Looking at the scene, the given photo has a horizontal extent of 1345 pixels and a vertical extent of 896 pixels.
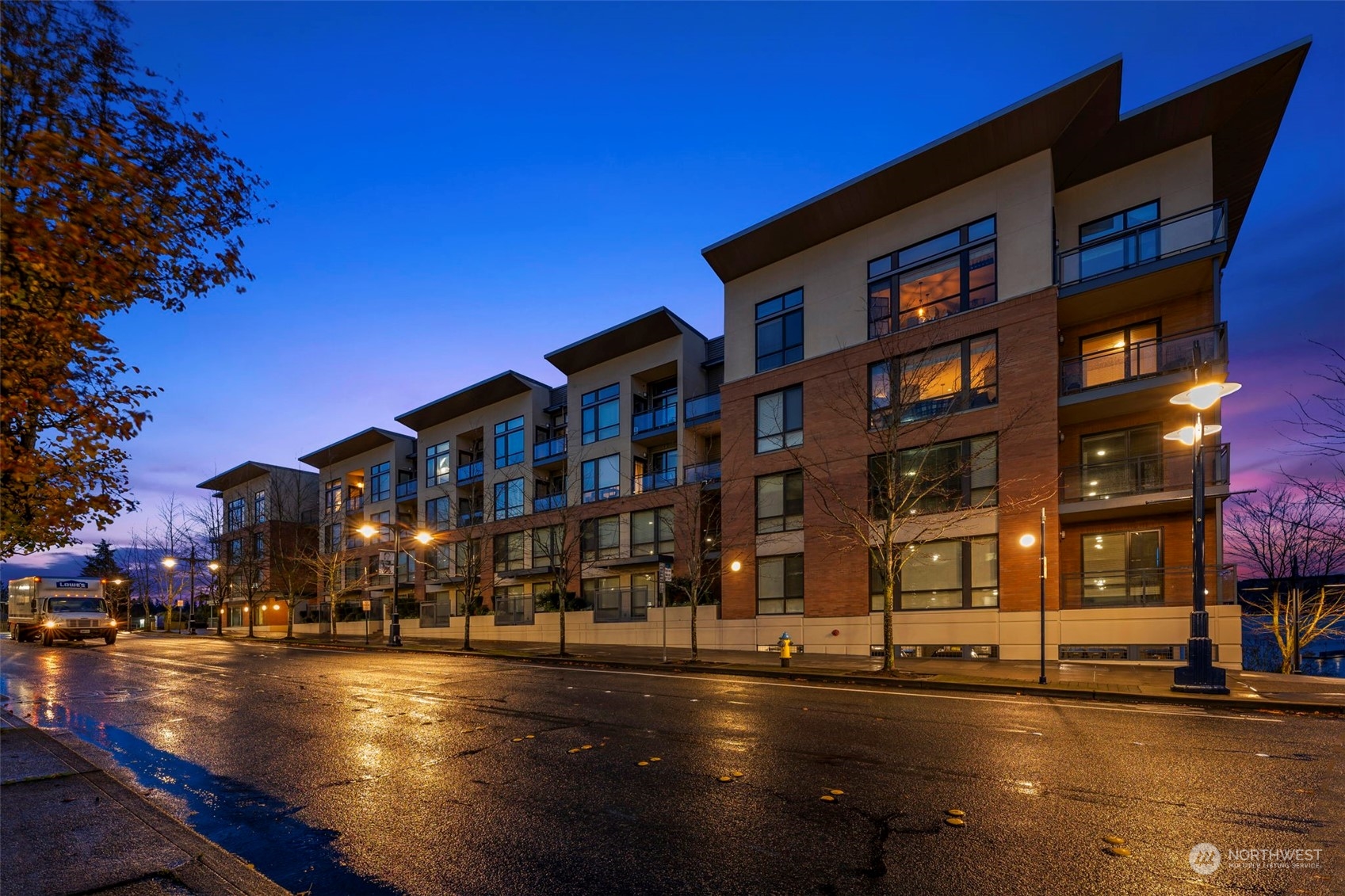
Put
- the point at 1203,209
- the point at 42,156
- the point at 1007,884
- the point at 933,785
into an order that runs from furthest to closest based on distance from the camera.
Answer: the point at 1203,209, the point at 933,785, the point at 1007,884, the point at 42,156

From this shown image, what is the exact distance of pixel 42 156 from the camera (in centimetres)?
429

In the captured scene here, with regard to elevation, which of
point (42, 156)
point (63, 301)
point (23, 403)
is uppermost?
point (42, 156)

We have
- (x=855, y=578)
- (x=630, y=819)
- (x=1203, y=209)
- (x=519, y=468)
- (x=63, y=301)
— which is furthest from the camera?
(x=519, y=468)

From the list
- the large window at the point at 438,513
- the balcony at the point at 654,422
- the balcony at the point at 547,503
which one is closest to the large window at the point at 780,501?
the balcony at the point at 654,422

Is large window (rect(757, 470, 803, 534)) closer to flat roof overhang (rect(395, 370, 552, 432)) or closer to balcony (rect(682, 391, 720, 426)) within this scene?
balcony (rect(682, 391, 720, 426))

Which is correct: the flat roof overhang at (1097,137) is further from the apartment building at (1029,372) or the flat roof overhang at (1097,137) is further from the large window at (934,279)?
the large window at (934,279)

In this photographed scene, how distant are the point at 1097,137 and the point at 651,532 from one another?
23512 millimetres

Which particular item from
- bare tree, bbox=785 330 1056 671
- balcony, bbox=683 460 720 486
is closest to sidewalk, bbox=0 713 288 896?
bare tree, bbox=785 330 1056 671

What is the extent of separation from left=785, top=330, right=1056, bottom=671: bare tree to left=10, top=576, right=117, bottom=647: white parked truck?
35.5 m

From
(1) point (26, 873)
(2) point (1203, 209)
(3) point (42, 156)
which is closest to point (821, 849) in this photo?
(1) point (26, 873)

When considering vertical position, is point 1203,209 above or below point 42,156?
above

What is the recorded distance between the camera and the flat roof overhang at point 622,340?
111 feet

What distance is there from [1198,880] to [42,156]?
876 cm

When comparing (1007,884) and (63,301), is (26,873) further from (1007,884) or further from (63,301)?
(1007,884)
